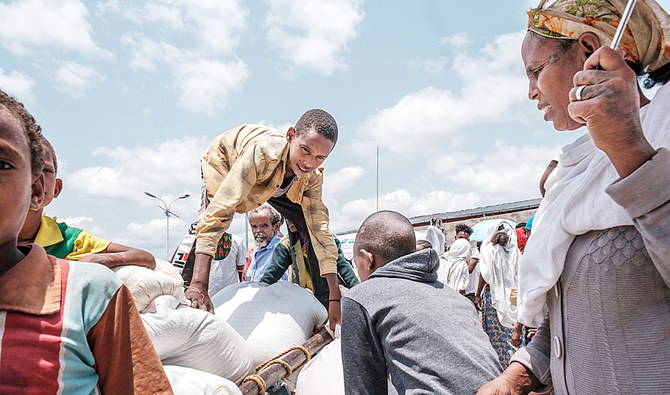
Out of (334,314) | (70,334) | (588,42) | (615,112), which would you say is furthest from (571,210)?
(334,314)

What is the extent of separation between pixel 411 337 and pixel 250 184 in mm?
1144

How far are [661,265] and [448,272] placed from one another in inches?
238

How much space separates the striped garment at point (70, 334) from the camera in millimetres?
688

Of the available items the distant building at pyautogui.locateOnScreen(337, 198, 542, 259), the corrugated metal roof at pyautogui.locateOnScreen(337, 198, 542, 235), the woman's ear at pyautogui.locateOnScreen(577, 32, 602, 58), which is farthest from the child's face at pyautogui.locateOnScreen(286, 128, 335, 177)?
the corrugated metal roof at pyautogui.locateOnScreen(337, 198, 542, 235)

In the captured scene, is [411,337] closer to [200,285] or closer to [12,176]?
[200,285]

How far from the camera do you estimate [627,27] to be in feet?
3.06

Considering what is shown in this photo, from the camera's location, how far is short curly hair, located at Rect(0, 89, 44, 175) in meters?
0.77

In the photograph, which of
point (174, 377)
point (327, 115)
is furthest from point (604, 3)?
point (327, 115)

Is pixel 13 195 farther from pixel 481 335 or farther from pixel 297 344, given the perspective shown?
pixel 297 344

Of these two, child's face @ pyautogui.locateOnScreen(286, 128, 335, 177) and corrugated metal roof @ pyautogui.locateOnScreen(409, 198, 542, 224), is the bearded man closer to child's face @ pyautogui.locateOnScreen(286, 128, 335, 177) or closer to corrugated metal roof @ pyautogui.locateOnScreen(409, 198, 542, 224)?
child's face @ pyautogui.locateOnScreen(286, 128, 335, 177)

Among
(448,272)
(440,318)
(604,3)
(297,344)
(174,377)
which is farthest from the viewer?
(448,272)

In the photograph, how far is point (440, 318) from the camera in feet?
5.14

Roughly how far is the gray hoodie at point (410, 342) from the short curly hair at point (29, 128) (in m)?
1.09

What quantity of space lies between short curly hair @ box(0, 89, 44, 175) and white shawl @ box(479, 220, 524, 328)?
4597mm
